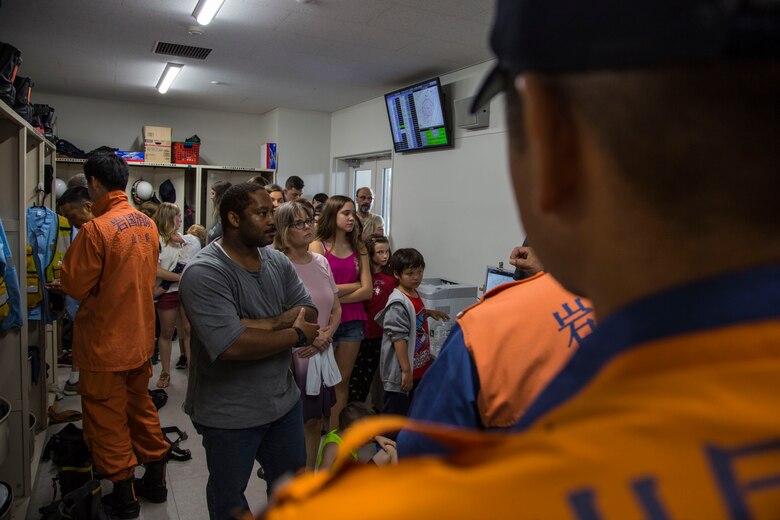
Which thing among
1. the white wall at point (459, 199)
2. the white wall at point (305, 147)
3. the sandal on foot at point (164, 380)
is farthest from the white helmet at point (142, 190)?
the sandal on foot at point (164, 380)

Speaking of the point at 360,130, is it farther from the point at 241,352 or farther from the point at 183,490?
the point at 241,352

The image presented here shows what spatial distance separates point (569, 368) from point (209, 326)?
1.78m

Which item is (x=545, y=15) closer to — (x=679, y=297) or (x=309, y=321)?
Answer: (x=679, y=297)

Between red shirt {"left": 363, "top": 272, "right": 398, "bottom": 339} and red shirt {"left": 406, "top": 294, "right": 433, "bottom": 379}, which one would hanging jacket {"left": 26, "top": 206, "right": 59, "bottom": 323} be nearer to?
red shirt {"left": 363, "top": 272, "right": 398, "bottom": 339}

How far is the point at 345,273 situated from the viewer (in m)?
3.67

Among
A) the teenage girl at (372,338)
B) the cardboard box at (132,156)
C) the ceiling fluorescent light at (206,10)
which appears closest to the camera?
the ceiling fluorescent light at (206,10)

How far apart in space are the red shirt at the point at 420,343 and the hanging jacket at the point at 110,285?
1627mm

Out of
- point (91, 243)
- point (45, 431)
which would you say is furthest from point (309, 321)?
point (45, 431)

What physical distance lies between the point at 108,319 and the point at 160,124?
20.4ft

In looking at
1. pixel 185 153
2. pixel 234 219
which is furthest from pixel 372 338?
pixel 185 153

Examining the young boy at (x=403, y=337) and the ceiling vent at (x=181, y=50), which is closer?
the young boy at (x=403, y=337)

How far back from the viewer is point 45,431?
3.70 metres

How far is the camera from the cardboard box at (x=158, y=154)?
7438 millimetres

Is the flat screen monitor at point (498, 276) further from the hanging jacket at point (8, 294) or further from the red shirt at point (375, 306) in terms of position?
the hanging jacket at point (8, 294)
